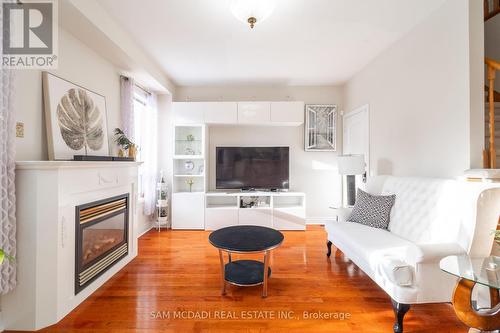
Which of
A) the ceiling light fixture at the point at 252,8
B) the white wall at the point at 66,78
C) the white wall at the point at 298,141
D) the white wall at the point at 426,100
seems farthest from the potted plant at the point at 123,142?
the white wall at the point at 426,100

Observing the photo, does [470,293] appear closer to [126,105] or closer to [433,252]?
[433,252]

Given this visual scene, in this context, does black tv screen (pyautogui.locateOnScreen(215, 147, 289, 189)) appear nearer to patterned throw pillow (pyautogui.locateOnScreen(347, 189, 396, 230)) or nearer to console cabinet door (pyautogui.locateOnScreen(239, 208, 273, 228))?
console cabinet door (pyautogui.locateOnScreen(239, 208, 273, 228))

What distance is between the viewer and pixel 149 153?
400 cm

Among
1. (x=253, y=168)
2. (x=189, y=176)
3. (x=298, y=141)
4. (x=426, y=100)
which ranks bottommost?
(x=189, y=176)

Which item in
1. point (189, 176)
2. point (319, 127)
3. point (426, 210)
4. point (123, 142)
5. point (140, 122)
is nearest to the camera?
point (426, 210)

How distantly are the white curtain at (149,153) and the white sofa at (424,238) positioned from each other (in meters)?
3.06

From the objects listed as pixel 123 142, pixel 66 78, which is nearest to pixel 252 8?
pixel 66 78

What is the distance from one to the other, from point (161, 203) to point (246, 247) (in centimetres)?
247

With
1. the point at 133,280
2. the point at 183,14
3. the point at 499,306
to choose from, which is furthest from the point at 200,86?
the point at 499,306

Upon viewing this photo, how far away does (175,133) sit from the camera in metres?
4.25

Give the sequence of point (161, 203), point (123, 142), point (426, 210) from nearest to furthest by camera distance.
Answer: point (426, 210) < point (123, 142) < point (161, 203)

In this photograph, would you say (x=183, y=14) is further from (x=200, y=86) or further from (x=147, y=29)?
(x=200, y=86)

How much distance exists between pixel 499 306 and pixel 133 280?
2855 millimetres

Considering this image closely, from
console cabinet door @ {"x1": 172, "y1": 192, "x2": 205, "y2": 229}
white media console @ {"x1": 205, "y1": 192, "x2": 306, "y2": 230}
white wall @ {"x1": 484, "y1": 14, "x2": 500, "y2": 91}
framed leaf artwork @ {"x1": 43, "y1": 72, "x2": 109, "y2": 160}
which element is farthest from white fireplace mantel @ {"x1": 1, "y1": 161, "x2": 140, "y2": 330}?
white wall @ {"x1": 484, "y1": 14, "x2": 500, "y2": 91}
